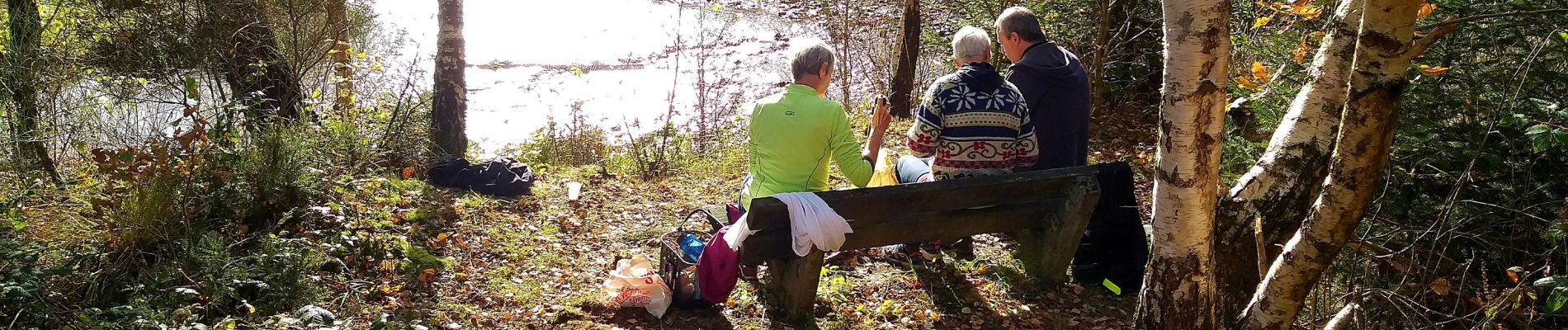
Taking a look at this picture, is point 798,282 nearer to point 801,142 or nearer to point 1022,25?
point 801,142

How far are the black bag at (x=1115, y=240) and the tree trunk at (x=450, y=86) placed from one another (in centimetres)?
470

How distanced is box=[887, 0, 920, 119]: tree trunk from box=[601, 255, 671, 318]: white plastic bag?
4.58 m

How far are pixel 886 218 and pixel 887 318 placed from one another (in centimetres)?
53

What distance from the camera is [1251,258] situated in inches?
139

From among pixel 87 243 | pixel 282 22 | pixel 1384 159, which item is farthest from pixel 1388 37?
pixel 282 22

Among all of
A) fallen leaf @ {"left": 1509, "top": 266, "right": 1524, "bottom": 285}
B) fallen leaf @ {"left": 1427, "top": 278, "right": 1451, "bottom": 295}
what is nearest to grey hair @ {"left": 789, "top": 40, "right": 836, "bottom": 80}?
fallen leaf @ {"left": 1427, "top": 278, "right": 1451, "bottom": 295}

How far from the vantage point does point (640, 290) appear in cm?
404

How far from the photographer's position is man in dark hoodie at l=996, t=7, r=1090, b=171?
4.33 metres

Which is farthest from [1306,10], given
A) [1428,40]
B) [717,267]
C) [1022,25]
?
[717,267]

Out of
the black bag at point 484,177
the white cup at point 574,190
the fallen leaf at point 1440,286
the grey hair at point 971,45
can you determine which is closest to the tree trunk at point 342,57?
the black bag at point 484,177

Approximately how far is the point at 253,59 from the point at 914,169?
13.9ft

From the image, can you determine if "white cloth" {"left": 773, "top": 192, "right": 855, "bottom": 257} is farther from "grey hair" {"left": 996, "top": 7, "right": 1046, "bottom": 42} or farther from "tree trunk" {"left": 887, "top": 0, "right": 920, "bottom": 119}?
"tree trunk" {"left": 887, "top": 0, "right": 920, "bottom": 119}

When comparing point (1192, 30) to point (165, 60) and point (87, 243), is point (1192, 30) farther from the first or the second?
point (165, 60)

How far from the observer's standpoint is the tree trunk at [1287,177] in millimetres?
3105
